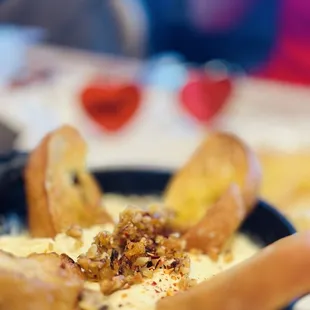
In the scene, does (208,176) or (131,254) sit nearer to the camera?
(131,254)

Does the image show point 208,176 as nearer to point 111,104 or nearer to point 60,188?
point 60,188

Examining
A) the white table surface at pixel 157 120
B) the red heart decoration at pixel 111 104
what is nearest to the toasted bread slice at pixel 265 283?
the white table surface at pixel 157 120

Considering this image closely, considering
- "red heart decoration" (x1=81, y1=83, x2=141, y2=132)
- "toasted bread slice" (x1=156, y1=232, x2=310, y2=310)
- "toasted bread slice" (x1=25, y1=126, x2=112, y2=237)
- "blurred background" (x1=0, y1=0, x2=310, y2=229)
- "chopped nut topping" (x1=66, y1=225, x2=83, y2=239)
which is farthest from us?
"red heart decoration" (x1=81, y1=83, x2=141, y2=132)

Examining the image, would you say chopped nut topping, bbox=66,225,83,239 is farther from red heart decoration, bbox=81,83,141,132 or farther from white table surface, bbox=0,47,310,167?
red heart decoration, bbox=81,83,141,132

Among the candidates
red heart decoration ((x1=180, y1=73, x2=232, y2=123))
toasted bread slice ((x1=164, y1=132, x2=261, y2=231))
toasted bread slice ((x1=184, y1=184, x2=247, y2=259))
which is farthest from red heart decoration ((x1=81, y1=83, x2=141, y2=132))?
toasted bread slice ((x1=184, y1=184, x2=247, y2=259))

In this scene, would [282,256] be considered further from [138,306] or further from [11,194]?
[11,194]

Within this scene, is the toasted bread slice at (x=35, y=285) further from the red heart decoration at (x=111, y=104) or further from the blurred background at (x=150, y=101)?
the red heart decoration at (x=111, y=104)

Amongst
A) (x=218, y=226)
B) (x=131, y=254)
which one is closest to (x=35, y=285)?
(x=131, y=254)
